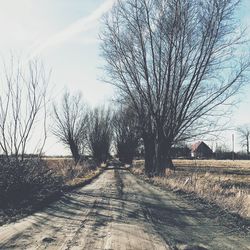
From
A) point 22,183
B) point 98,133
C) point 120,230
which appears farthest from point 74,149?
point 120,230

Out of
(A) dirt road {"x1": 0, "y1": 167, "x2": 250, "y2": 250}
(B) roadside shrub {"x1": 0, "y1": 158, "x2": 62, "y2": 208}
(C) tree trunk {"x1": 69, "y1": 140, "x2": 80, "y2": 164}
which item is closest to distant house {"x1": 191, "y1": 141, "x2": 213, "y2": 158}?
(C) tree trunk {"x1": 69, "y1": 140, "x2": 80, "y2": 164}

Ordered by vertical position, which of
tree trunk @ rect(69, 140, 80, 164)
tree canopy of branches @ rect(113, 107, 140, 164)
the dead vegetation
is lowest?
the dead vegetation

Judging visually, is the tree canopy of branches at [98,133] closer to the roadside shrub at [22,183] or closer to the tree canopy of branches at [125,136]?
the tree canopy of branches at [125,136]

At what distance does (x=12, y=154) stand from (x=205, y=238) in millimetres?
9710

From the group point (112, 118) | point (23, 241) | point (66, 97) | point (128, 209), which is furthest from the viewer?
point (112, 118)

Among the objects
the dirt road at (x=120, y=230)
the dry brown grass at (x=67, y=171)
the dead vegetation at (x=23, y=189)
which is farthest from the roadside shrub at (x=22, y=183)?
the dry brown grass at (x=67, y=171)

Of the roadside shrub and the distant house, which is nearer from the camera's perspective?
the roadside shrub

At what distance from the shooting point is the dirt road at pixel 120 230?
7.20m

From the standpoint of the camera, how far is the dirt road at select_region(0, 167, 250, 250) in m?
7.20

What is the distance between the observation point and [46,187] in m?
17.0

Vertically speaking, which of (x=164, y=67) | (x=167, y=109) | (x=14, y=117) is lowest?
(x=14, y=117)

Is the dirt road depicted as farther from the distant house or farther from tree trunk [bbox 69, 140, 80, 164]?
the distant house

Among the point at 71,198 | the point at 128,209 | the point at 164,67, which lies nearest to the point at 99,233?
the point at 128,209

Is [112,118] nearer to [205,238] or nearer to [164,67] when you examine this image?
[164,67]
